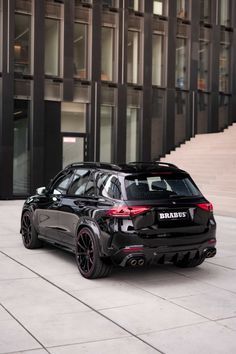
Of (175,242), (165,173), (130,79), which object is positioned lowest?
(175,242)

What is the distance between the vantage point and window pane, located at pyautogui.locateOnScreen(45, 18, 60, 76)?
1980 cm

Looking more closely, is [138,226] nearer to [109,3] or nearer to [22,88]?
[22,88]

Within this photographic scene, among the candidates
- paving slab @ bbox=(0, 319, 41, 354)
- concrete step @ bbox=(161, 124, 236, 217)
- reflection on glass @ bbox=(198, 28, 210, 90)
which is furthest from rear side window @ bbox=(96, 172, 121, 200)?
reflection on glass @ bbox=(198, 28, 210, 90)

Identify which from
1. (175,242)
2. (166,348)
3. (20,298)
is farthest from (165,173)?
(166,348)

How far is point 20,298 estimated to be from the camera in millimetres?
6207

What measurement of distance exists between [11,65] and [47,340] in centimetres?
1537

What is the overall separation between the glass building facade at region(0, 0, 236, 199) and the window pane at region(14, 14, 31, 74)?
4cm

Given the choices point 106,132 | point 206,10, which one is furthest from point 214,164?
point 206,10

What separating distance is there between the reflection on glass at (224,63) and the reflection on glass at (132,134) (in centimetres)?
584

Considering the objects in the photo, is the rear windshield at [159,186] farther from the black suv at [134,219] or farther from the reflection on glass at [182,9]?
the reflection on glass at [182,9]

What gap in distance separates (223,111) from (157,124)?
470 cm

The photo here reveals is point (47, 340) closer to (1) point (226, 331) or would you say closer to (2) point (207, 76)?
(1) point (226, 331)

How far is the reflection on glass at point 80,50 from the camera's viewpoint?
2041 cm

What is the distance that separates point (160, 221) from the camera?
6.90 meters
